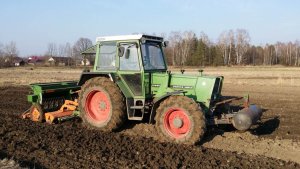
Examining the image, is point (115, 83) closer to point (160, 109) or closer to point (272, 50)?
point (160, 109)

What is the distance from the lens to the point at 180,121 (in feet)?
28.1

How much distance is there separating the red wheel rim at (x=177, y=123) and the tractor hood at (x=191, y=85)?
516mm

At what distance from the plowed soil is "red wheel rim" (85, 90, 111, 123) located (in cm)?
50

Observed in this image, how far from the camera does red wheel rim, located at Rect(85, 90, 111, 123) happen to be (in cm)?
991

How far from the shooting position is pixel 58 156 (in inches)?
287

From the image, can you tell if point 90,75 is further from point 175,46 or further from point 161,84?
point 175,46

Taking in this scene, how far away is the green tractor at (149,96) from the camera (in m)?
8.58

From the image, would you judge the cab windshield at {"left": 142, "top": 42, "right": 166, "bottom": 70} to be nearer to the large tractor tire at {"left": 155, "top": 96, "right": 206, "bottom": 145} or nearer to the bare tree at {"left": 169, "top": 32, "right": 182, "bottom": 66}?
the large tractor tire at {"left": 155, "top": 96, "right": 206, "bottom": 145}

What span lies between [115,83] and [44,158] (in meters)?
3.05

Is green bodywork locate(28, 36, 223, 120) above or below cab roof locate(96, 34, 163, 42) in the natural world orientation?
below

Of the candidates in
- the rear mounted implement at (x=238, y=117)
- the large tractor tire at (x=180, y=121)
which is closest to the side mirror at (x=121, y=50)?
the large tractor tire at (x=180, y=121)

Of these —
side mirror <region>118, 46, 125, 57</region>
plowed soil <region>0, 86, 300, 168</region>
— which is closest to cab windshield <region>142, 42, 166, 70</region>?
side mirror <region>118, 46, 125, 57</region>

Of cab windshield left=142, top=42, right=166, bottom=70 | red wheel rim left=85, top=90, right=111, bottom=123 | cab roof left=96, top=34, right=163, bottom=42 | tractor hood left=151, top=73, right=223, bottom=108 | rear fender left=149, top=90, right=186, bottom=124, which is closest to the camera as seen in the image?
rear fender left=149, top=90, right=186, bottom=124

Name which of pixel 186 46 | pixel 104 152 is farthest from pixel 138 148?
pixel 186 46
